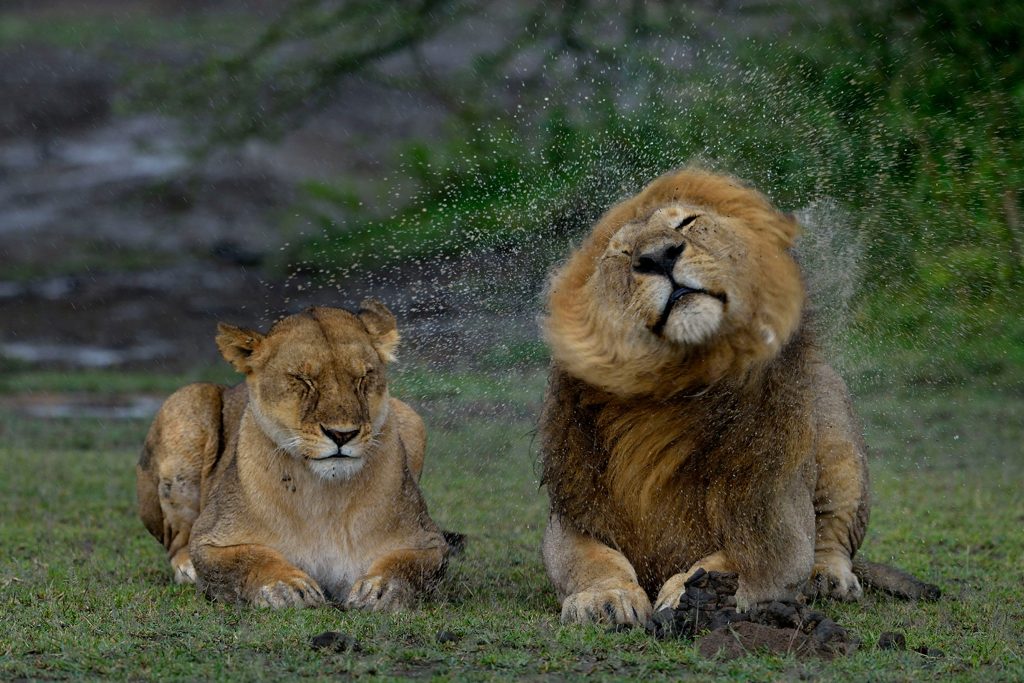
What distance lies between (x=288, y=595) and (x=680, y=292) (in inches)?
66.5

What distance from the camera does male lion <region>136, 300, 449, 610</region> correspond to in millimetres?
5473

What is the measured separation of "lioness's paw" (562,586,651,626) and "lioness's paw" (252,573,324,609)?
885 mm

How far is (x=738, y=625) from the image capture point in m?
4.70

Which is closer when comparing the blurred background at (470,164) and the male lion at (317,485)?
the male lion at (317,485)

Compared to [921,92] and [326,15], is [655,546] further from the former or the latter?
[326,15]

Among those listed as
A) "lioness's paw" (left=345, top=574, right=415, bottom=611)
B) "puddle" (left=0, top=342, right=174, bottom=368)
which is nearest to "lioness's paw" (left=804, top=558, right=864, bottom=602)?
"lioness's paw" (left=345, top=574, right=415, bottom=611)

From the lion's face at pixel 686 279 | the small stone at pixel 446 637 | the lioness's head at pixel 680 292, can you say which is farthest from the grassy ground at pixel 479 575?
the lion's face at pixel 686 279

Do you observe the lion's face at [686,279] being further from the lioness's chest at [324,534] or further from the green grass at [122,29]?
the green grass at [122,29]

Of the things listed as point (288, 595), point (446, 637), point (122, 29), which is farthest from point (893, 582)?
point (122, 29)

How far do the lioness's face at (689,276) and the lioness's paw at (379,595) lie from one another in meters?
1.27

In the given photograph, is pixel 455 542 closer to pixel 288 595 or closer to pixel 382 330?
pixel 382 330

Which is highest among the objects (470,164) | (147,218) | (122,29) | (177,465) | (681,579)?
(681,579)

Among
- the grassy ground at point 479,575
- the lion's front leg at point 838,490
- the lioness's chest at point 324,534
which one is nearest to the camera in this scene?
the grassy ground at point 479,575

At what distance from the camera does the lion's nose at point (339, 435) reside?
214 inches
